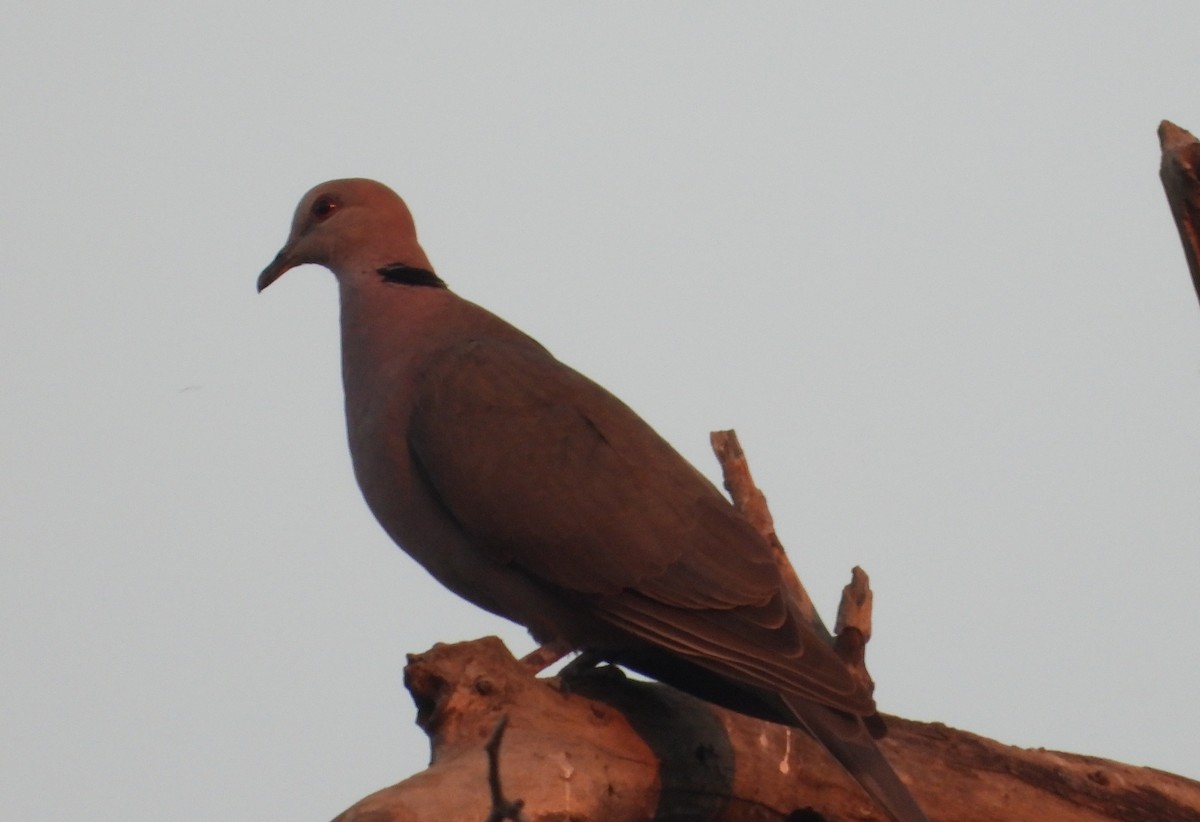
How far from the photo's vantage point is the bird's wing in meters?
4.27

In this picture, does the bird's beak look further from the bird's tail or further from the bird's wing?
the bird's tail

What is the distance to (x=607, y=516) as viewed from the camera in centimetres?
454

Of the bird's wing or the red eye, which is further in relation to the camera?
the red eye

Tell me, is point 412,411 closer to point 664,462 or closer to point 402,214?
point 664,462

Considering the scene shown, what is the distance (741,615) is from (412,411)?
112 centimetres

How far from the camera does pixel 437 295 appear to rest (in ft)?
17.4

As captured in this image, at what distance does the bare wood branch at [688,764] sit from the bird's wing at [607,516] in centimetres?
23

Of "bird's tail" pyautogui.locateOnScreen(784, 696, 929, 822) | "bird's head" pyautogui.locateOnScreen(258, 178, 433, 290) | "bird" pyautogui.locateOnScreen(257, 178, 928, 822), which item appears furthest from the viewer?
"bird's head" pyautogui.locateOnScreen(258, 178, 433, 290)

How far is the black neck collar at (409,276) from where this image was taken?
5406 millimetres

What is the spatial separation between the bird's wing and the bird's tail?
0.05 m

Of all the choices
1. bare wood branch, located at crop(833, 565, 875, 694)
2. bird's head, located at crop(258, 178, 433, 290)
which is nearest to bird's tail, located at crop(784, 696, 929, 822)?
bare wood branch, located at crop(833, 565, 875, 694)

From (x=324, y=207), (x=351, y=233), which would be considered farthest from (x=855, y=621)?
(x=324, y=207)

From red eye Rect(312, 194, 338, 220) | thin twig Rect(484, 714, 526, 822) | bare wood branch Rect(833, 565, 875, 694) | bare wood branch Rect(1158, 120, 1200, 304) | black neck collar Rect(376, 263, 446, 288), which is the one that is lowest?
thin twig Rect(484, 714, 526, 822)

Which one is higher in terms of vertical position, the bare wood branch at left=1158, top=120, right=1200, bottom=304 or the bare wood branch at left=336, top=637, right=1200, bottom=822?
the bare wood branch at left=1158, top=120, right=1200, bottom=304
